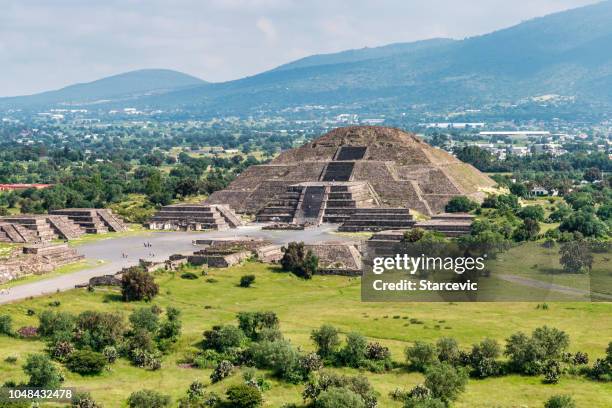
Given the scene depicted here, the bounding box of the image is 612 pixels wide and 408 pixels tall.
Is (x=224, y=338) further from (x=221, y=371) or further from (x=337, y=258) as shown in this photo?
(x=337, y=258)

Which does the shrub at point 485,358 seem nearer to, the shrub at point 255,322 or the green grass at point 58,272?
the shrub at point 255,322

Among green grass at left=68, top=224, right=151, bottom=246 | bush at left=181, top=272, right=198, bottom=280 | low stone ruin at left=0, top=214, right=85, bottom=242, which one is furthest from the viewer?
green grass at left=68, top=224, right=151, bottom=246

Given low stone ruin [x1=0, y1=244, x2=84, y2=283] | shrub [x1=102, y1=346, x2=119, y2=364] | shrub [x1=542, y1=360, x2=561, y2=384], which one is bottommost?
shrub [x1=542, y1=360, x2=561, y2=384]

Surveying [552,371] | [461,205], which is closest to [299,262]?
[552,371]

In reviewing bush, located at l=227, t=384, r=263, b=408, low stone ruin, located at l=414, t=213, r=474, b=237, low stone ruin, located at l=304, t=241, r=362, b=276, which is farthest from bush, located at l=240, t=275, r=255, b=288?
low stone ruin, located at l=414, t=213, r=474, b=237

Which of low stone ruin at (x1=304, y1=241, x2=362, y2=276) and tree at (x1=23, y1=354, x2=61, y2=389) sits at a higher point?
low stone ruin at (x1=304, y1=241, x2=362, y2=276)

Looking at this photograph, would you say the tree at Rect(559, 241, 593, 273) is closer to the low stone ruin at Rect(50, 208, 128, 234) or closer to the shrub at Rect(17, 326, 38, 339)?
the shrub at Rect(17, 326, 38, 339)
